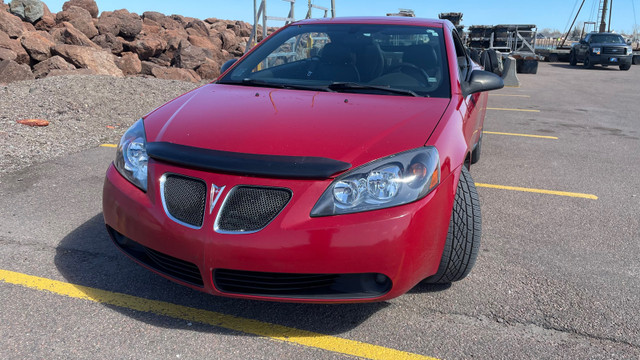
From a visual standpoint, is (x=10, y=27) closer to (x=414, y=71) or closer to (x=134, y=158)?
(x=134, y=158)

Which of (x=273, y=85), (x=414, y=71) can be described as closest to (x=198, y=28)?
(x=273, y=85)

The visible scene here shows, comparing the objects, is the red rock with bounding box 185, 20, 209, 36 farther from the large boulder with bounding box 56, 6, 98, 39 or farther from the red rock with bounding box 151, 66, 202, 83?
the red rock with bounding box 151, 66, 202, 83

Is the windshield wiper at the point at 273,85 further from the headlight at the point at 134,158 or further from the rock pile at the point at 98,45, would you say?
the rock pile at the point at 98,45

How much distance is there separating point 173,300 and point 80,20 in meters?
18.1

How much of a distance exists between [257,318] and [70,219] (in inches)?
79.5

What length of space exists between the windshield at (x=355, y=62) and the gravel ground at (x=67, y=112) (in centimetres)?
300

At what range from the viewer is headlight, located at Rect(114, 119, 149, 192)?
2.58m

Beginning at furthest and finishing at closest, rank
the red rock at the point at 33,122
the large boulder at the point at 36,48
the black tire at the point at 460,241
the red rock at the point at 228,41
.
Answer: the red rock at the point at 228,41, the large boulder at the point at 36,48, the red rock at the point at 33,122, the black tire at the point at 460,241

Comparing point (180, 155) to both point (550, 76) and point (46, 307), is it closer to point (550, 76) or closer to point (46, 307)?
point (46, 307)

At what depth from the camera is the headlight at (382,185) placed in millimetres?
2262

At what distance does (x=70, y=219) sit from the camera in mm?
3877

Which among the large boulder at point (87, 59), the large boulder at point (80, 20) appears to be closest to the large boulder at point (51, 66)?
the large boulder at point (87, 59)

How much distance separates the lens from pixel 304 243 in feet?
7.22

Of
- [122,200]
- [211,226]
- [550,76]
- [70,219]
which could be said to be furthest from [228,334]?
[550,76]
